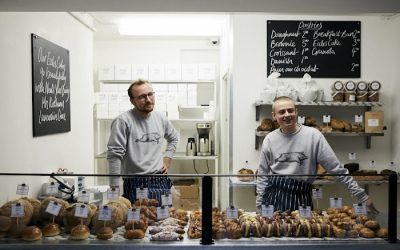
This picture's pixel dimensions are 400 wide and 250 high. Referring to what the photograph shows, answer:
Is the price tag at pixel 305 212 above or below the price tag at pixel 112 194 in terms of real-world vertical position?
below

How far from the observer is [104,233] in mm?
1982

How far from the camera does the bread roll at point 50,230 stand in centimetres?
199

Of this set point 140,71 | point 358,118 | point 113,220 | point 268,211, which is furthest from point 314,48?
point 113,220

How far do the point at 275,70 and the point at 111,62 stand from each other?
348 centimetres

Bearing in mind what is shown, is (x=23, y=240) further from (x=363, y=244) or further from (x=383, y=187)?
(x=383, y=187)

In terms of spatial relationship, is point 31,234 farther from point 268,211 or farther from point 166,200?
point 268,211

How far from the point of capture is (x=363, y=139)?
465 cm

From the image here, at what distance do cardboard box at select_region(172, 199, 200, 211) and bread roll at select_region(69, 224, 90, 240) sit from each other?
1.62 feet

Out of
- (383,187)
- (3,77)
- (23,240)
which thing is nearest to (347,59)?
(383,187)

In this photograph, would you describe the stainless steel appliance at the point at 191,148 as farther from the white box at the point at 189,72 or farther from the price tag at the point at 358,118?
the price tag at the point at 358,118

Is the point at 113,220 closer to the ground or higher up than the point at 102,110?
closer to the ground

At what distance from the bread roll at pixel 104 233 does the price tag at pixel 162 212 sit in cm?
25

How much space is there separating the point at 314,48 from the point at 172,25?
6.72 ft

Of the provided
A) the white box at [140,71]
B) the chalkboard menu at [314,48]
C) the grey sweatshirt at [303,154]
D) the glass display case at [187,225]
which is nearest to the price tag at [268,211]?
the glass display case at [187,225]
